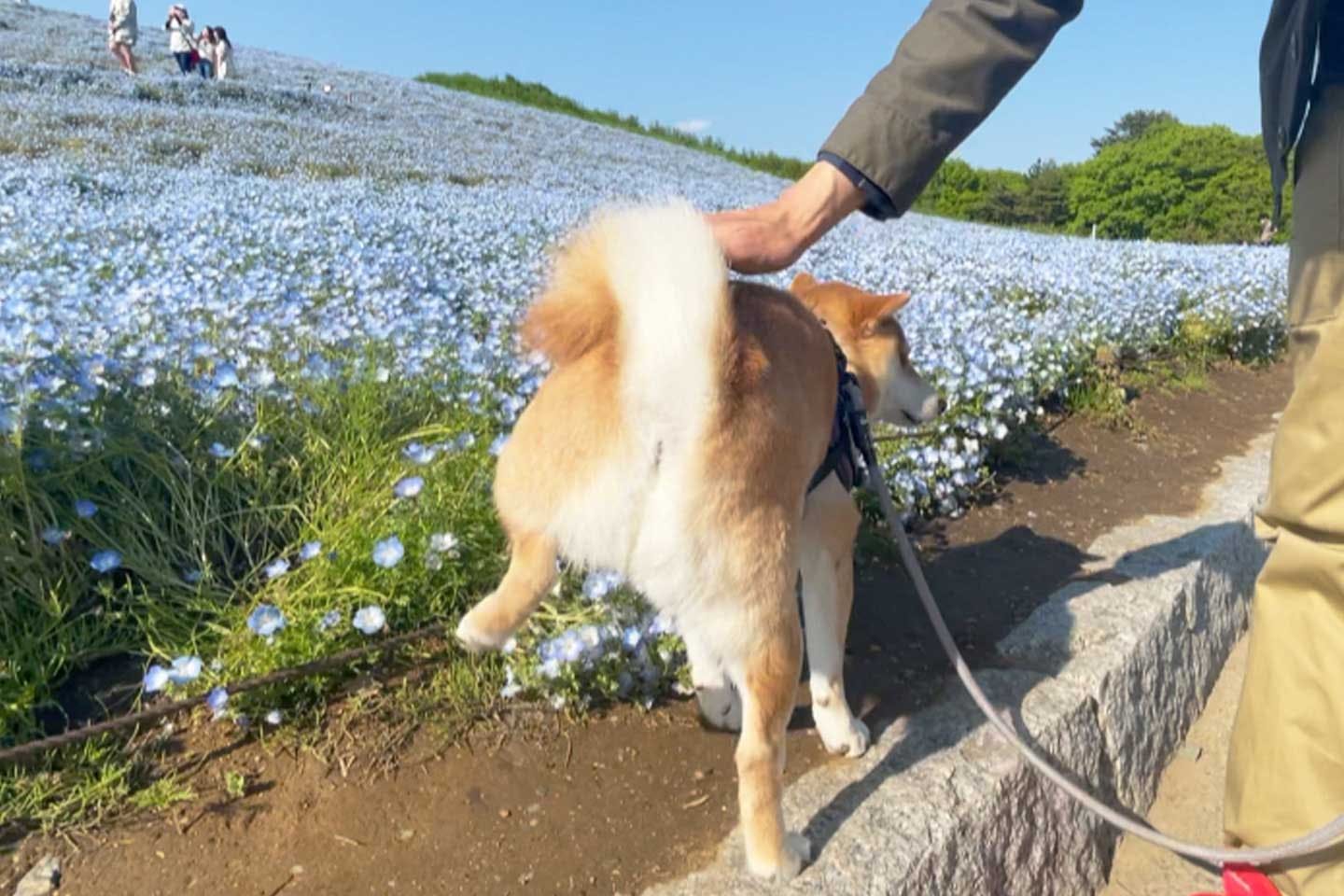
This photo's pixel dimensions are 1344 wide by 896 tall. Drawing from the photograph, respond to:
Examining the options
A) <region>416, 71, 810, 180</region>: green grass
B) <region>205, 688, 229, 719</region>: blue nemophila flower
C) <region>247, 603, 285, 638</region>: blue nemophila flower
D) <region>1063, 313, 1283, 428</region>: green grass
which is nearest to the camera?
<region>205, 688, 229, 719</region>: blue nemophila flower

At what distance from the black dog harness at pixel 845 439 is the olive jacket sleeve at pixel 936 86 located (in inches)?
21.2

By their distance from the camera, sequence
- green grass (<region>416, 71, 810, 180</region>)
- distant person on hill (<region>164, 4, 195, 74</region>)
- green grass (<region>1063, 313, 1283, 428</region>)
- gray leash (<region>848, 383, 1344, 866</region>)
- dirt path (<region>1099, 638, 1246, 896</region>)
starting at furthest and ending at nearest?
green grass (<region>416, 71, 810, 180</region>) < distant person on hill (<region>164, 4, 195, 74</region>) < green grass (<region>1063, 313, 1283, 428</region>) < dirt path (<region>1099, 638, 1246, 896</region>) < gray leash (<region>848, 383, 1344, 866</region>)

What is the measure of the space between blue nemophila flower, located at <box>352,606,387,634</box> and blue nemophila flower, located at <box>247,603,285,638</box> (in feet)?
0.58

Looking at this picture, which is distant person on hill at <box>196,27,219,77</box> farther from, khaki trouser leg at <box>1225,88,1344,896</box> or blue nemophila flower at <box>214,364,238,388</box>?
khaki trouser leg at <box>1225,88,1344,896</box>

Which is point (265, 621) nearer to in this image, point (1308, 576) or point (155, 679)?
point (155, 679)

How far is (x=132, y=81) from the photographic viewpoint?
17.0 meters

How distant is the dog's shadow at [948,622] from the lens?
249 cm

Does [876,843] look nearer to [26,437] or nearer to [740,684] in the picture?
[740,684]

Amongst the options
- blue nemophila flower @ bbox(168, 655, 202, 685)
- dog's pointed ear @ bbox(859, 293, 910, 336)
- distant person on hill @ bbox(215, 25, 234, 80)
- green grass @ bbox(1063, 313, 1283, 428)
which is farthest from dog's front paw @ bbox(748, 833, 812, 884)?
distant person on hill @ bbox(215, 25, 234, 80)

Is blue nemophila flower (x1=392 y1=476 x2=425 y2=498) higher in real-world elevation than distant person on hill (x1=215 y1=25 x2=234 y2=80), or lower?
lower

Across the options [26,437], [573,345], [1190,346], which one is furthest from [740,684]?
[1190,346]

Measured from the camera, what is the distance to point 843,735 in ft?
8.05

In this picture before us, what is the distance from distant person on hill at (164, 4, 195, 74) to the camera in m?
20.6

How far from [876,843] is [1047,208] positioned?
34.5 metres
